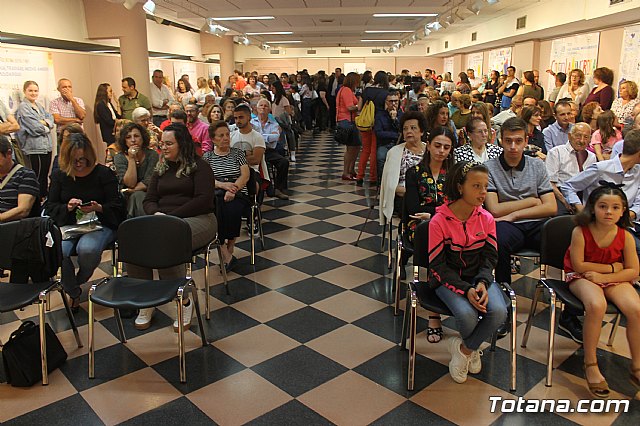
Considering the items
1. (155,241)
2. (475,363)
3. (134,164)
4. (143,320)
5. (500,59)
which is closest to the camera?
(475,363)

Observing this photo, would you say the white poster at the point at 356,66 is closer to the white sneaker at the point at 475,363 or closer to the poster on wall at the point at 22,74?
the poster on wall at the point at 22,74

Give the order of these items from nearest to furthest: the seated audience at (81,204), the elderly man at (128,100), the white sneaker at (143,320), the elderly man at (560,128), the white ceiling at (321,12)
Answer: the white sneaker at (143,320) < the seated audience at (81,204) < the elderly man at (560,128) < the elderly man at (128,100) < the white ceiling at (321,12)

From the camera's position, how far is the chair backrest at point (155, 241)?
118 inches

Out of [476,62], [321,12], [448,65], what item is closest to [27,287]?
[321,12]

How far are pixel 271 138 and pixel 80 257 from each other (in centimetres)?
354

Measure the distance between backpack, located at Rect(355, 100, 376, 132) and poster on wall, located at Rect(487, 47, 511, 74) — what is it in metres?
9.09

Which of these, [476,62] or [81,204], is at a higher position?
[476,62]

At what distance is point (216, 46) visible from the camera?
57.8 feet

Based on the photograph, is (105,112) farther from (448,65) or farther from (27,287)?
(448,65)

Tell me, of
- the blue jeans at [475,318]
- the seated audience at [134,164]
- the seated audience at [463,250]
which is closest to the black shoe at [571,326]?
the seated audience at [463,250]

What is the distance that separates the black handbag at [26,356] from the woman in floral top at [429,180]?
2.28 metres

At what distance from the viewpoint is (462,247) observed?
8.87 feet

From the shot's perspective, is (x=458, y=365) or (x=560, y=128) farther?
(x=560, y=128)

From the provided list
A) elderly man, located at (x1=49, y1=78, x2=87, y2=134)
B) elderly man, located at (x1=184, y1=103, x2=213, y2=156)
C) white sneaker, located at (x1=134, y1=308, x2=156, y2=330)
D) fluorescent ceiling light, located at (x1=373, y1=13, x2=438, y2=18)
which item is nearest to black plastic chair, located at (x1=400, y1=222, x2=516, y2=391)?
white sneaker, located at (x1=134, y1=308, x2=156, y2=330)
